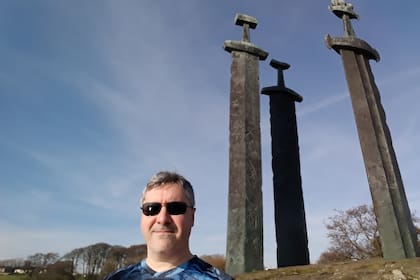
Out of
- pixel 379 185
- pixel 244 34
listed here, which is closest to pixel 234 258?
pixel 379 185

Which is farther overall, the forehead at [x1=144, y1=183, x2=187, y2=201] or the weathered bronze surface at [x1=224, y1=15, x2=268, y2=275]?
the weathered bronze surface at [x1=224, y1=15, x2=268, y2=275]

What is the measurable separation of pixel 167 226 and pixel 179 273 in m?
0.19

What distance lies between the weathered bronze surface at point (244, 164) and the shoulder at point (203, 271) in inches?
180

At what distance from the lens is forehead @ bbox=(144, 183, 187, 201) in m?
1.46

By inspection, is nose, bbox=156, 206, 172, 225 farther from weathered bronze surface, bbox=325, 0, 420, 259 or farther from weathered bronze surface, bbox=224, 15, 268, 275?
weathered bronze surface, bbox=325, 0, 420, 259

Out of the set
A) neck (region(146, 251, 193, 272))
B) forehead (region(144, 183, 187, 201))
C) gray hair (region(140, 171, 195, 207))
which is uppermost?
gray hair (region(140, 171, 195, 207))

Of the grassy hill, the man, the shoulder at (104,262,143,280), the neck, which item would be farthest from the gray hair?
the grassy hill

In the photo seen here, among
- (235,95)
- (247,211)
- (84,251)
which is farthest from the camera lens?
(84,251)

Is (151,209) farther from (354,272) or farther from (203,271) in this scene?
(354,272)

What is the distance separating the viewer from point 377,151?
6.59 m

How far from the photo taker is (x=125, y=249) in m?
41.6

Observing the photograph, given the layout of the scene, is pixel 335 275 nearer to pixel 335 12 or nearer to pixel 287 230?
pixel 287 230

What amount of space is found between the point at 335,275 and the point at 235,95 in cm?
408

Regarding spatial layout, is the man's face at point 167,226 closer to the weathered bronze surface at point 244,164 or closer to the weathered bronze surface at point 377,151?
the weathered bronze surface at point 244,164
